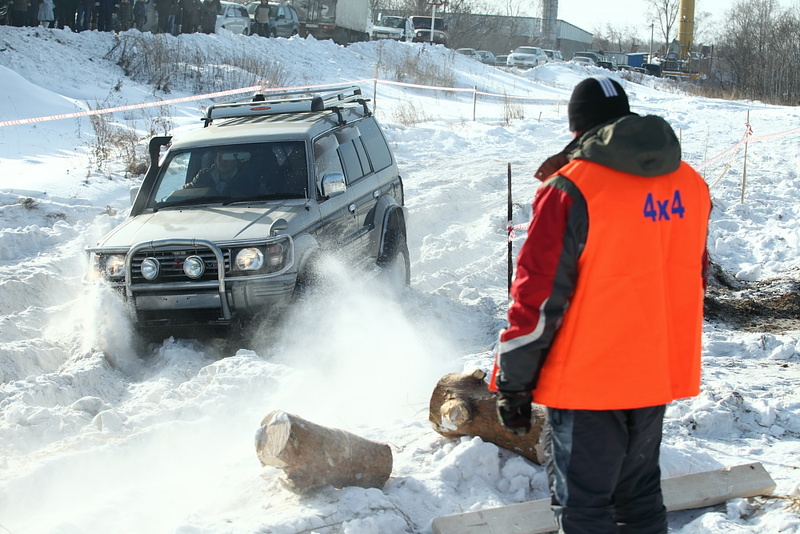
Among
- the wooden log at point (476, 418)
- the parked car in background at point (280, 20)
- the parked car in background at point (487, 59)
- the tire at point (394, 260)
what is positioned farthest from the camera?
the parked car in background at point (487, 59)

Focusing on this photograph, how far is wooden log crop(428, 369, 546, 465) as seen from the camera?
176 inches

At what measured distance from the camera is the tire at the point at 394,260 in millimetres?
8391

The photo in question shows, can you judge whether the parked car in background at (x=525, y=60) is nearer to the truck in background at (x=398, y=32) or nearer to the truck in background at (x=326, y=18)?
the truck in background at (x=398, y=32)

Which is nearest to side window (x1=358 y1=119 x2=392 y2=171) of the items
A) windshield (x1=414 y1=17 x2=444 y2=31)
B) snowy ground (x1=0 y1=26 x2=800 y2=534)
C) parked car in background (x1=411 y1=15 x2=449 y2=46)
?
snowy ground (x1=0 y1=26 x2=800 y2=534)

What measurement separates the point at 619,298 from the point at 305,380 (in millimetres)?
3476

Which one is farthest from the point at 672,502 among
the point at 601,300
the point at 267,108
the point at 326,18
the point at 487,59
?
the point at 487,59

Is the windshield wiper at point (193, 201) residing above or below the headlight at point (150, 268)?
above

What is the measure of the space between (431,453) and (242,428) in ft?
4.54

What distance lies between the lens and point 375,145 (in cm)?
909


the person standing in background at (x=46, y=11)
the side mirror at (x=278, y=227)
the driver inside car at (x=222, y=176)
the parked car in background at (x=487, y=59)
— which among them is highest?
the parked car in background at (x=487, y=59)

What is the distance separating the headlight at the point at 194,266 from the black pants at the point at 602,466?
13.3 feet

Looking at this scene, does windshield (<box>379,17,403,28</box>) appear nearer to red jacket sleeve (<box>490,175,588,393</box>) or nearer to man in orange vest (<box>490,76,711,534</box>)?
man in orange vest (<box>490,76,711,534</box>)

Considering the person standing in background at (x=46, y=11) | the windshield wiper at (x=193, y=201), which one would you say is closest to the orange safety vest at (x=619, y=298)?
the windshield wiper at (x=193, y=201)

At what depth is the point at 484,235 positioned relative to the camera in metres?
11.2
